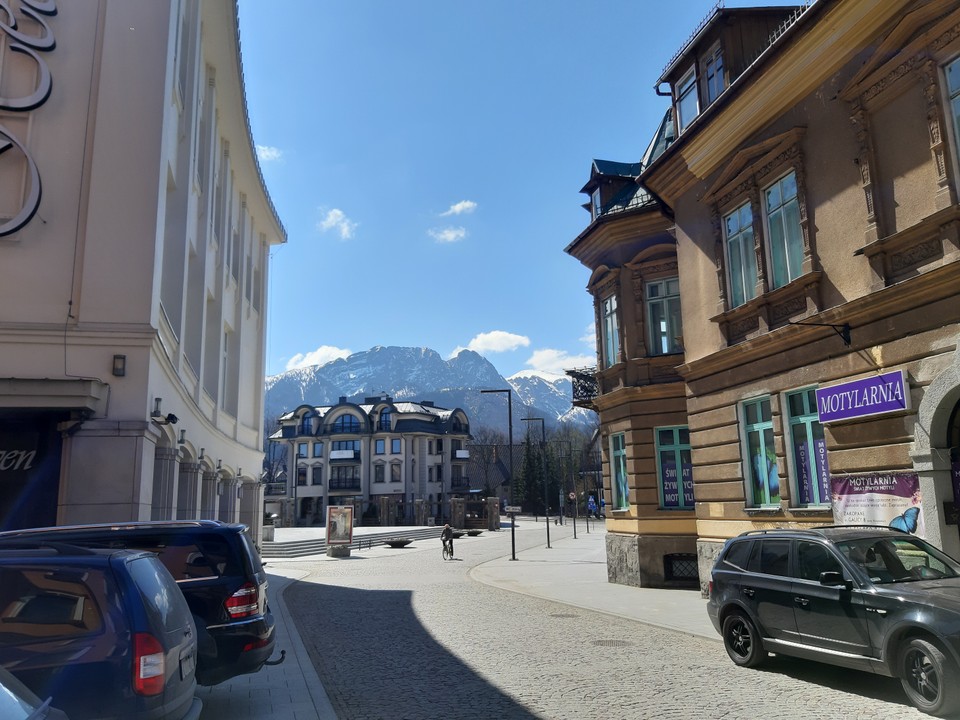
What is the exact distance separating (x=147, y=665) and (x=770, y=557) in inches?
290

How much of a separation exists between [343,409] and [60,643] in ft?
287

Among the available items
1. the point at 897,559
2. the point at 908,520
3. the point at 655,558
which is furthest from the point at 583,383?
the point at 897,559

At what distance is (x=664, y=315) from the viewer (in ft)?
65.7

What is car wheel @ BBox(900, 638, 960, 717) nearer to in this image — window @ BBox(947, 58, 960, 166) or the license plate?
the license plate

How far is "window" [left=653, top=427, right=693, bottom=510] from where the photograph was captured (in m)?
19.1

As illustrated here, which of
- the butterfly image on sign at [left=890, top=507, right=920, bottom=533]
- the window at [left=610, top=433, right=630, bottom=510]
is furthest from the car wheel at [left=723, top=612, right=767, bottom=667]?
the window at [left=610, top=433, right=630, bottom=510]

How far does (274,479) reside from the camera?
12169 centimetres

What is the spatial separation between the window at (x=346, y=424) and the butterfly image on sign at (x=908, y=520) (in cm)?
8136

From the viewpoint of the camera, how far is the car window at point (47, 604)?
4.45 m

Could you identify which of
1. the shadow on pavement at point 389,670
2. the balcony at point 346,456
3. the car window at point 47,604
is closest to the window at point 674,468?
the shadow on pavement at point 389,670

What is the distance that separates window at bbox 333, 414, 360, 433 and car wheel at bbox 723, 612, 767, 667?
8154 centimetres

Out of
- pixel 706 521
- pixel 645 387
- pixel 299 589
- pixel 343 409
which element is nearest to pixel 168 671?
pixel 706 521

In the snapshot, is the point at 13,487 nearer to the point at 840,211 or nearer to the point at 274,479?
the point at 840,211

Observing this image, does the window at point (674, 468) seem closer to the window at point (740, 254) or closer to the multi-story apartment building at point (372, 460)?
the window at point (740, 254)
